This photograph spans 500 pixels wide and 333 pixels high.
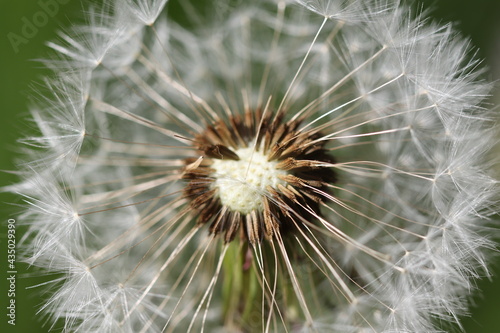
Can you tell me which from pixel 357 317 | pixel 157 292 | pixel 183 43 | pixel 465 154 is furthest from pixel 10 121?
pixel 465 154

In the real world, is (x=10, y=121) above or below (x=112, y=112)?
below

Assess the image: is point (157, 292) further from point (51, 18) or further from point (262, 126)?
point (51, 18)

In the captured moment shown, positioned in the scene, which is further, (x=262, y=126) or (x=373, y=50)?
(x=373, y=50)

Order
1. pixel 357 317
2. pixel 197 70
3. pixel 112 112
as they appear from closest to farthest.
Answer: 1. pixel 357 317
2. pixel 112 112
3. pixel 197 70

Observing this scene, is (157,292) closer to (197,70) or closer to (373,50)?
(197,70)

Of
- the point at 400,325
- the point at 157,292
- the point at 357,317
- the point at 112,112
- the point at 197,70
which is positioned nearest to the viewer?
the point at 400,325

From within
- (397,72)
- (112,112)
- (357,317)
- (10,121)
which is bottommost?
(357,317)

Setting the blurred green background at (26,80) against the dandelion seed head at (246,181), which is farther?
the blurred green background at (26,80)

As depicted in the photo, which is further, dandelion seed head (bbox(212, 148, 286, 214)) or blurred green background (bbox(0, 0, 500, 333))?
blurred green background (bbox(0, 0, 500, 333))

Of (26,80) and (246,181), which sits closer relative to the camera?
(246,181)

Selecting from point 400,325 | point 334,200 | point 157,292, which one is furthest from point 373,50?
point 157,292
